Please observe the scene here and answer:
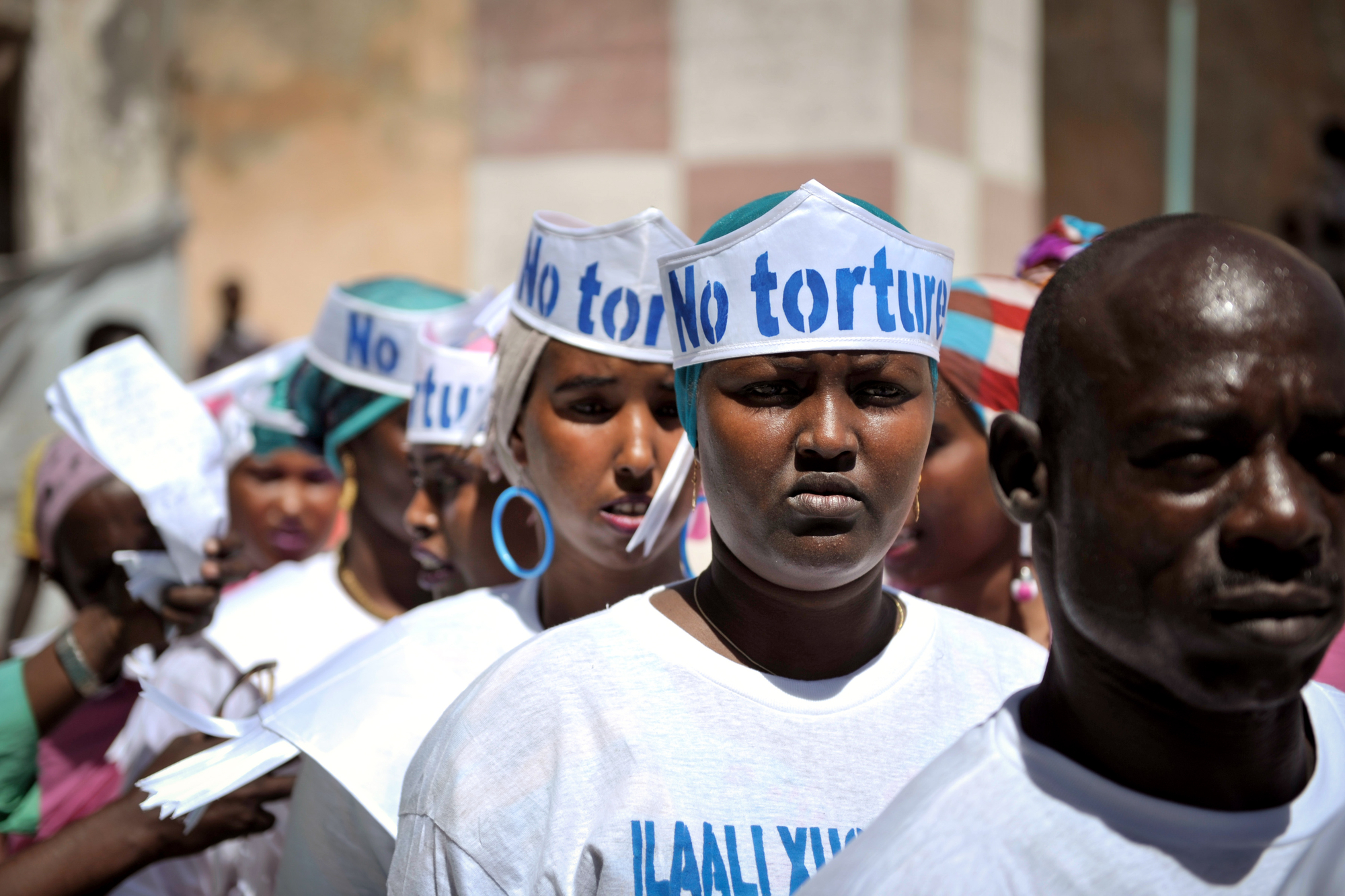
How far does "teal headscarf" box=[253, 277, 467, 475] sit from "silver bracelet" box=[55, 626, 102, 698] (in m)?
0.83

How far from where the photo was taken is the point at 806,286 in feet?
5.81

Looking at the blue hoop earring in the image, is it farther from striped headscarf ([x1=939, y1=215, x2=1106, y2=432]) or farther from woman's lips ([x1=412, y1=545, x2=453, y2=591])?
striped headscarf ([x1=939, y1=215, x2=1106, y2=432])

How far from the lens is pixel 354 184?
8.88 m

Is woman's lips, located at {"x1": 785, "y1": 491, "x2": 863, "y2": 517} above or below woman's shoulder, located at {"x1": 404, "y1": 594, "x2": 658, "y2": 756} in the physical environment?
above

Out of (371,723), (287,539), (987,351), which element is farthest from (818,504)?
(287,539)

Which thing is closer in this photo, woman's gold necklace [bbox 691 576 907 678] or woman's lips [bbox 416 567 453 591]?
woman's gold necklace [bbox 691 576 907 678]

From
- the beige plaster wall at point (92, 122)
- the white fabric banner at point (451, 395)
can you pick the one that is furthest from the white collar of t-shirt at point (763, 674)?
the beige plaster wall at point (92, 122)

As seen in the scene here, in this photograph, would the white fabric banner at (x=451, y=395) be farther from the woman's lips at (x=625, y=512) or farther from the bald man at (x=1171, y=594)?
the bald man at (x=1171, y=594)

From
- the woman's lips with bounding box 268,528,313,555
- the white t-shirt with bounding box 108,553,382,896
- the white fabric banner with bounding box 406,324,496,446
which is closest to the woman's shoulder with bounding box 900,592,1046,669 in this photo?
the white fabric banner with bounding box 406,324,496,446

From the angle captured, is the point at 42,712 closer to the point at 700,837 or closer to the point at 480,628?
the point at 480,628

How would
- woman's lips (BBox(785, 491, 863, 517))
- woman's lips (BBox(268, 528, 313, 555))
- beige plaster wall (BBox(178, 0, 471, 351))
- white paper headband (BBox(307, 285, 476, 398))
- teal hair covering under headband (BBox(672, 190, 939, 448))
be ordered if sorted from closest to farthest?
woman's lips (BBox(785, 491, 863, 517)) → teal hair covering under headband (BBox(672, 190, 939, 448)) → white paper headband (BBox(307, 285, 476, 398)) → woman's lips (BBox(268, 528, 313, 555)) → beige plaster wall (BBox(178, 0, 471, 351))

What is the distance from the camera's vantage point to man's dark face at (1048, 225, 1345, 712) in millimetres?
1037

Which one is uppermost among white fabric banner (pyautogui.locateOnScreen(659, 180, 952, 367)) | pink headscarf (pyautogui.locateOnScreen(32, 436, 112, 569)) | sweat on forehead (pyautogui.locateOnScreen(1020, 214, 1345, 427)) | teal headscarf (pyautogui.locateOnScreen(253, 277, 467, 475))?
sweat on forehead (pyautogui.locateOnScreen(1020, 214, 1345, 427))

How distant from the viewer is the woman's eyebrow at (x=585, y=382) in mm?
2246
